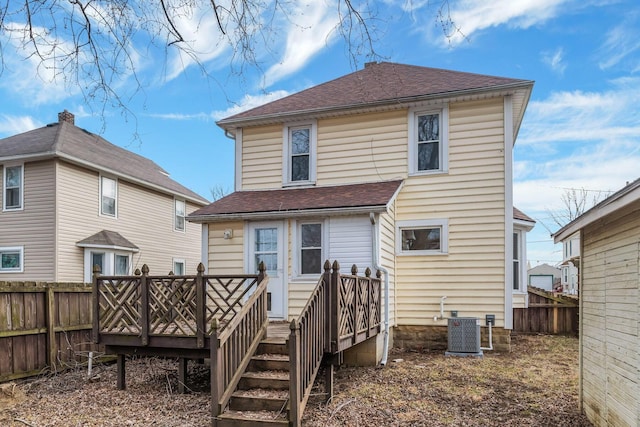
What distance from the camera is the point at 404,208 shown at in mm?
9984

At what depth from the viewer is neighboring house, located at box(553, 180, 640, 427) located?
13.2 ft

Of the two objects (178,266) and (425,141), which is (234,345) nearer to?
(425,141)

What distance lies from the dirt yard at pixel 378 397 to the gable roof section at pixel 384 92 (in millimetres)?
5479

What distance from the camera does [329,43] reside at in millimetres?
3469

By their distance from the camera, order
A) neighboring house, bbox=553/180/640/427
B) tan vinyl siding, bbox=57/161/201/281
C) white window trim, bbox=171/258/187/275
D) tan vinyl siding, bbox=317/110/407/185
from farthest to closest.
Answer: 1. white window trim, bbox=171/258/187/275
2. tan vinyl siding, bbox=57/161/201/281
3. tan vinyl siding, bbox=317/110/407/185
4. neighboring house, bbox=553/180/640/427

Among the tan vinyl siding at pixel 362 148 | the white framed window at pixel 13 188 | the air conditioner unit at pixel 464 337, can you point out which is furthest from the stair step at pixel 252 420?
the white framed window at pixel 13 188

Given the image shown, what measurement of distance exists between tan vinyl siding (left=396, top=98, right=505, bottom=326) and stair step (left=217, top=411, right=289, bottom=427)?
5138mm

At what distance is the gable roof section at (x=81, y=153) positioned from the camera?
13493 millimetres

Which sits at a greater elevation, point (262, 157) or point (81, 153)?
point (81, 153)

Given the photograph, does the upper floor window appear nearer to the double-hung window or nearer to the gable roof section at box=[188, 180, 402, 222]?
the gable roof section at box=[188, 180, 402, 222]

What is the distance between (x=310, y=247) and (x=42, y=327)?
5.26 metres

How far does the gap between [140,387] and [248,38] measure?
20.7 feet

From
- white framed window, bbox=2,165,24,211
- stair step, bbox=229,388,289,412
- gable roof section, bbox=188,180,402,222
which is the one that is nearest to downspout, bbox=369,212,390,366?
gable roof section, bbox=188,180,402,222

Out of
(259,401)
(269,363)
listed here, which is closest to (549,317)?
(269,363)
